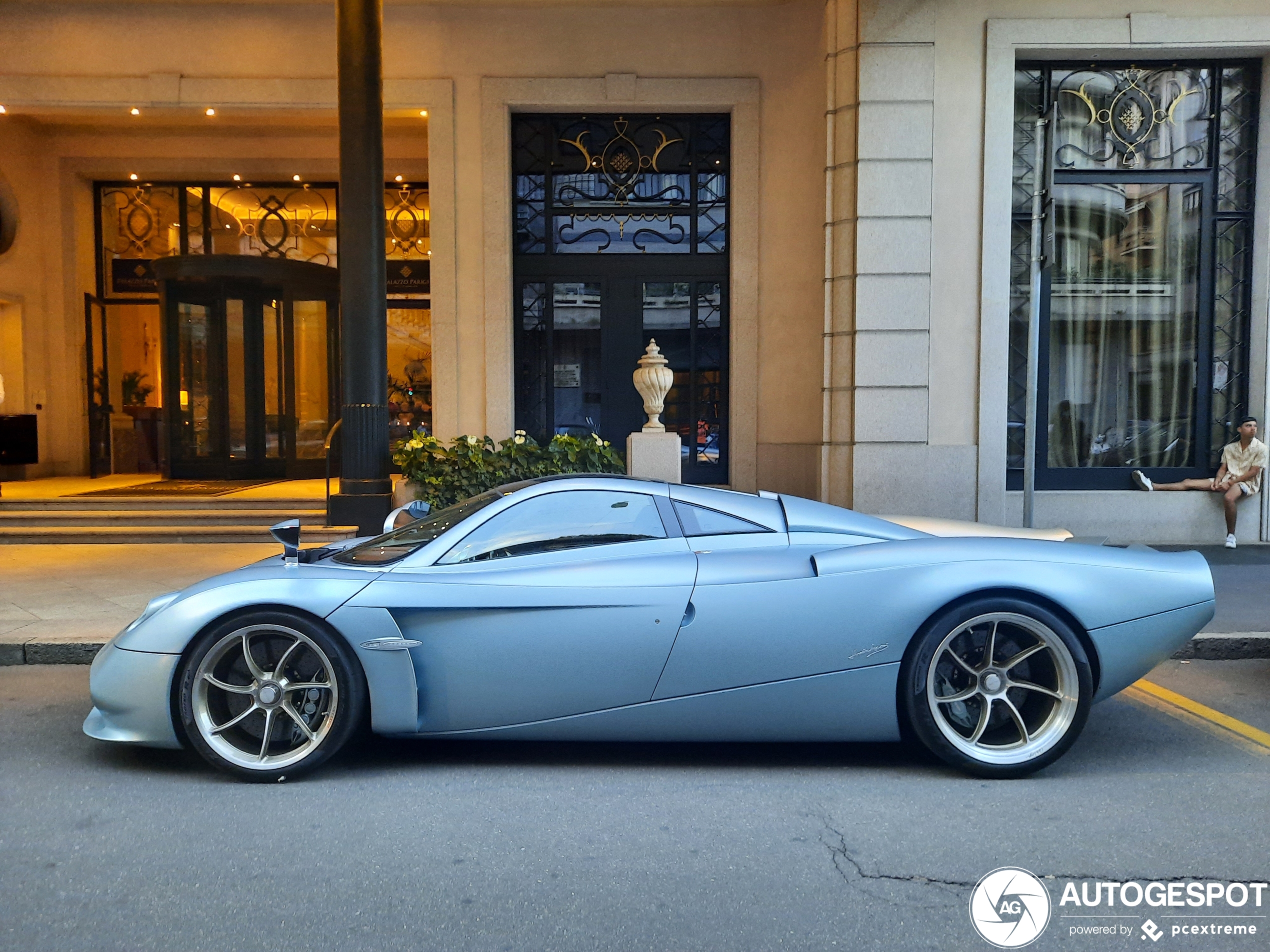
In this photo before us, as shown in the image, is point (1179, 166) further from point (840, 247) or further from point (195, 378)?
point (195, 378)

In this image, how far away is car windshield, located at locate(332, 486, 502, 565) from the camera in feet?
12.4

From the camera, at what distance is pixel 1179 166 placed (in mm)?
9891

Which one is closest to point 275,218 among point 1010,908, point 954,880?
point 954,880

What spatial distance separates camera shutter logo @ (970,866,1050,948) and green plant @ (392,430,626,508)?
20.5ft

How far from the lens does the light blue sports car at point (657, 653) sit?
11.4 feet

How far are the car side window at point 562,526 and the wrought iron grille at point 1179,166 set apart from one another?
7.22 meters

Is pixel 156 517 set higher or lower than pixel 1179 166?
lower

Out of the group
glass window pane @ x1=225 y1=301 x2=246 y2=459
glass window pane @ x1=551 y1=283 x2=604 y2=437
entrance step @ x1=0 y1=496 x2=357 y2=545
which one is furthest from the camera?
glass window pane @ x1=225 y1=301 x2=246 y2=459

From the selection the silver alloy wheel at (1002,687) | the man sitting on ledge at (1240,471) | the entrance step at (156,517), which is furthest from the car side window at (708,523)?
the man sitting on ledge at (1240,471)

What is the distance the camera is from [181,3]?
11.1 m

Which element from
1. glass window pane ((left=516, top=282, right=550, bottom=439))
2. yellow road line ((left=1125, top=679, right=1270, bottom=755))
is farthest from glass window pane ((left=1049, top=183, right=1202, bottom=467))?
glass window pane ((left=516, top=282, right=550, bottom=439))

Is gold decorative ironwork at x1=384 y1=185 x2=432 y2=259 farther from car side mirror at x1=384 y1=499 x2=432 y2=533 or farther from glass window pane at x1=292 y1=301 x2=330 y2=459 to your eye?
car side mirror at x1=384 y1=499 x2=432 y2=533

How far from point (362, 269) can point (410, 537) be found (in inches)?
233

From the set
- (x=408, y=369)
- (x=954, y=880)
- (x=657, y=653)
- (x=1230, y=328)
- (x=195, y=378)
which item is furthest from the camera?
(x=408, y=369)
